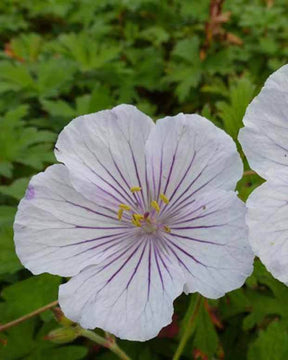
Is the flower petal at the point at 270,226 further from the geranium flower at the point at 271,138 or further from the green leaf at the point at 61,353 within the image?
the green leaf at the point at 61,353

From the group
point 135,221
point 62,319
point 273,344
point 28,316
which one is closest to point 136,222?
point 135,221

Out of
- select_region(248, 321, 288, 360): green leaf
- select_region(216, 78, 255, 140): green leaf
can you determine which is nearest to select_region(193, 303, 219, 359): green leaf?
select_region(248, 321, 288, 360): green leaf

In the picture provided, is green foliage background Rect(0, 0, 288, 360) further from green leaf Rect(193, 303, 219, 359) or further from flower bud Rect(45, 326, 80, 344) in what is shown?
flower bud Rect(45, 326, 80, 344)

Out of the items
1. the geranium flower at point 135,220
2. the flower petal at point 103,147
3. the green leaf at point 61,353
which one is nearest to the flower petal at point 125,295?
the geranium flower at point 135,220

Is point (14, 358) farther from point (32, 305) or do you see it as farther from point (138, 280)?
point (138, 280)

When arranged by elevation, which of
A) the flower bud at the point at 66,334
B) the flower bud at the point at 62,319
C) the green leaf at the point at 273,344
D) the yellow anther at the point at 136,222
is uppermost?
the yellow anther at the point at 136,222

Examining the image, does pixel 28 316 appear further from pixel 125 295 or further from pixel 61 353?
pixel 125 295
